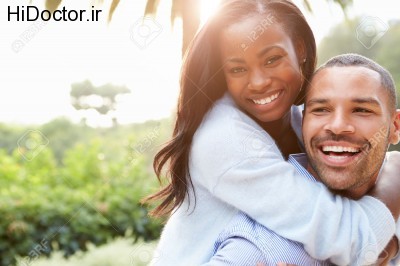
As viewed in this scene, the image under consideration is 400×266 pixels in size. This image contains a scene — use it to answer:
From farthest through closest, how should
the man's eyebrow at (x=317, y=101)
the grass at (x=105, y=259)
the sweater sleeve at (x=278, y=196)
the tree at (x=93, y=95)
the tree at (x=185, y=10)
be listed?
1. the tree at (x=93, y=95)
2. the grass at (x=105, y=259)
3. the tree at (x=185, y=10)
4. the man's eyebrow at (x=317, y=101)
5. the sweater sleeve at (x=278, y=196)

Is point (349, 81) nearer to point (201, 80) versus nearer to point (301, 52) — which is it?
point (301, 52)

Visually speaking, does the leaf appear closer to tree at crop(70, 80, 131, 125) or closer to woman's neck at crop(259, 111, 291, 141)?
woman's neck at crop(259, 111, 291, 141)

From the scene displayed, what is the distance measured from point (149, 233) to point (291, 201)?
20.8 feet

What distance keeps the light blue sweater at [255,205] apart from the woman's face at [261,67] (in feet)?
0.31

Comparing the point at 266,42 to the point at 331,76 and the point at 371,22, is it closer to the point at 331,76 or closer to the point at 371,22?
the point at 331,76

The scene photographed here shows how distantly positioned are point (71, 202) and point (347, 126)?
611 cm

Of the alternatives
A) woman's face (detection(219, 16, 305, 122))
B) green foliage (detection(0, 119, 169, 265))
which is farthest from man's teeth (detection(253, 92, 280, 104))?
green foliage (detection(0, 119, 169, 265))

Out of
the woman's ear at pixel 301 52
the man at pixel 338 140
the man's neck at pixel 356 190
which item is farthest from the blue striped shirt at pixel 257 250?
the woman's ear at pixel 301 52

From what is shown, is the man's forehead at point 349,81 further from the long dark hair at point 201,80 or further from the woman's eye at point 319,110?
the long dark hair at point 201,80

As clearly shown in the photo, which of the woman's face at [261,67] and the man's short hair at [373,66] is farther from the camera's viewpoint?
the woman's face at [261,67]

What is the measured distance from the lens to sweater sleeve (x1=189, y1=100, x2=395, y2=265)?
2064mm

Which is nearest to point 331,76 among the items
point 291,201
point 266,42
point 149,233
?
point 266,42

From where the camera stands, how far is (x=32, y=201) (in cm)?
737

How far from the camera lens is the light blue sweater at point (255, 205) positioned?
2070mm
